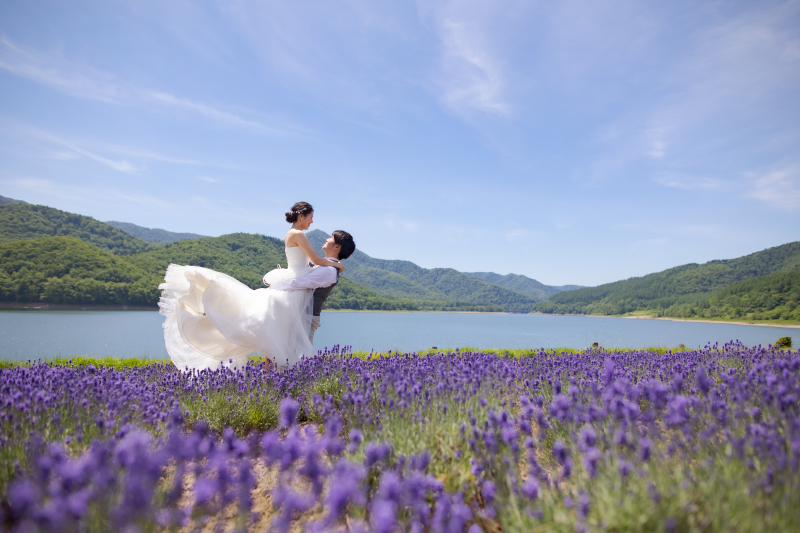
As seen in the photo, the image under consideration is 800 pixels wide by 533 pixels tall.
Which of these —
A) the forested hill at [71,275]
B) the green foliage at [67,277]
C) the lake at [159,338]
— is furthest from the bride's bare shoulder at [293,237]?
the forested hill at [71,275]

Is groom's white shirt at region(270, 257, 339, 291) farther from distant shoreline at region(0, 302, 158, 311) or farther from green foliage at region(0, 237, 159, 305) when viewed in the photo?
distant shoreline at region(0, 302, 158, 311)

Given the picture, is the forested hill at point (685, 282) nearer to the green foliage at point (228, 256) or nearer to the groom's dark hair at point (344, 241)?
the green foliage at point (228, 256)

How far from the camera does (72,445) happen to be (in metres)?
2.63

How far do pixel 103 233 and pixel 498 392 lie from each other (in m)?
127

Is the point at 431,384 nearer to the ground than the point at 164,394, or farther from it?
farther from it

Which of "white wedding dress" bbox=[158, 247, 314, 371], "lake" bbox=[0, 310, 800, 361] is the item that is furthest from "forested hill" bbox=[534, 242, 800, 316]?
"white wedding dress" bbox=[158, 247, 314, 371]

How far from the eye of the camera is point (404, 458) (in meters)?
2.19

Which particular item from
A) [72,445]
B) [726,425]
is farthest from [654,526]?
[72,445]

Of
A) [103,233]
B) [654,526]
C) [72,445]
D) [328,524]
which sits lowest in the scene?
[72,445]

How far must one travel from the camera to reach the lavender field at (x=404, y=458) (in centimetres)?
146

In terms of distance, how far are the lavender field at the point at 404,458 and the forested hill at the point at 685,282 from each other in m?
103

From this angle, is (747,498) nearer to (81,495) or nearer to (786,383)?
(786,383)

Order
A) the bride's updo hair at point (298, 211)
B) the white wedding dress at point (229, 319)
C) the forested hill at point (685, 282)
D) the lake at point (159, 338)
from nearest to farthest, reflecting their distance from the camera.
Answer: the white wedding dress at point (229, 319) < the bride's updo hair at point (298, 211) < the lake at point (159, 338) < the forested hill at point (685, 282)

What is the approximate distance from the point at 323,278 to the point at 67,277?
6153 cm
